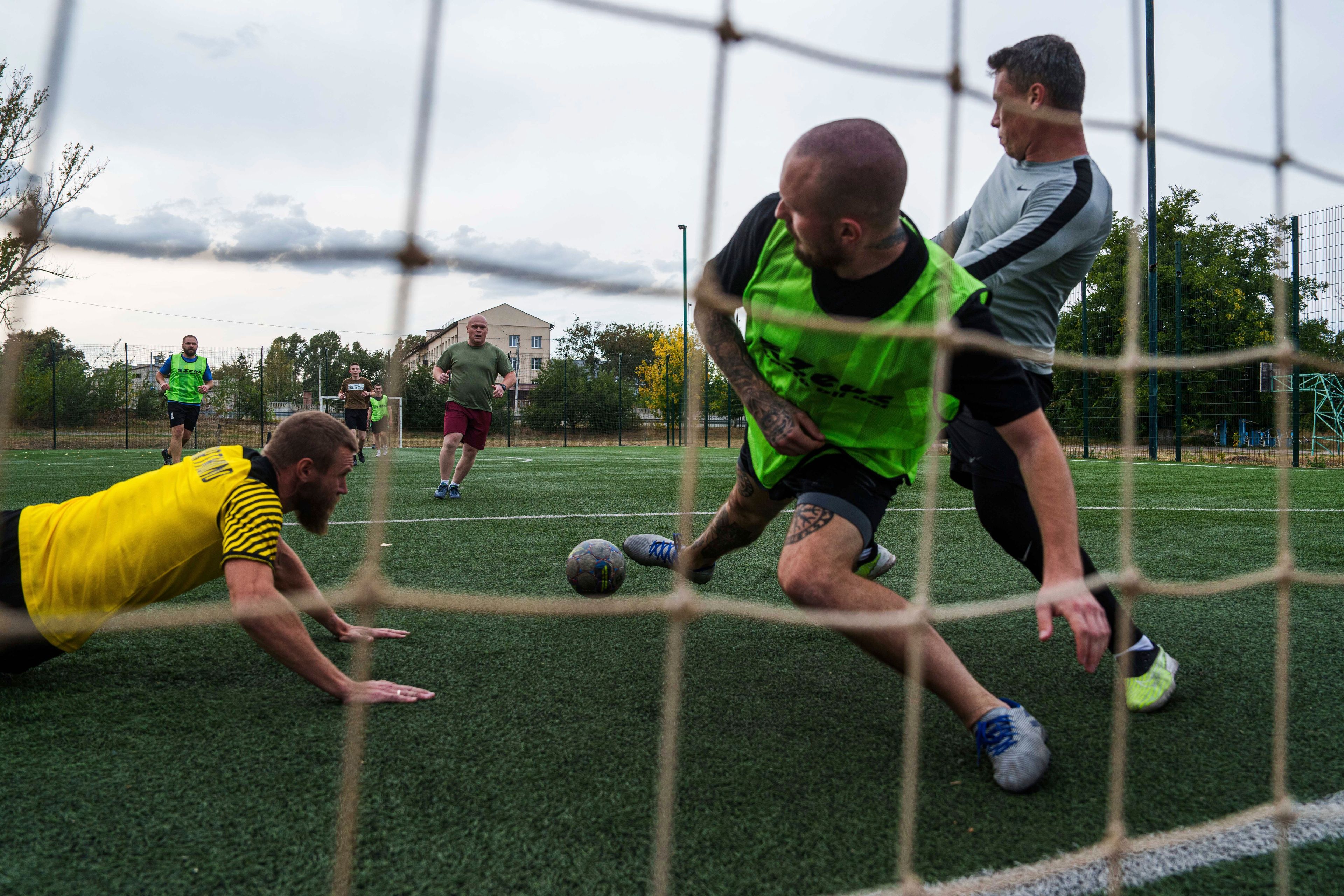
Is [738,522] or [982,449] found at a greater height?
[982,449]

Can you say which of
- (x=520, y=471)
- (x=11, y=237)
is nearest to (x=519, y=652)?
(x=11, y=237)

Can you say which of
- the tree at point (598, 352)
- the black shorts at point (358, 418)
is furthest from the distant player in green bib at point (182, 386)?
the tree at point (598, 352)

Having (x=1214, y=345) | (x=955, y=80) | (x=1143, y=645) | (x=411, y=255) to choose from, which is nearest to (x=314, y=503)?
(x=411, y=255)

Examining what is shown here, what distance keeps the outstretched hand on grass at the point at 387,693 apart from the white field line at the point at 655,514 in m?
2.89

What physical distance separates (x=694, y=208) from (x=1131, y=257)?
92cm

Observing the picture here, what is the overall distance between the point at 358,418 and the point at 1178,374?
1162 centimetres

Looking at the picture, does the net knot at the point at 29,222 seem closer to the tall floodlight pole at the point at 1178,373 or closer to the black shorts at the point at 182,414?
the black shorts at the point at 182,414

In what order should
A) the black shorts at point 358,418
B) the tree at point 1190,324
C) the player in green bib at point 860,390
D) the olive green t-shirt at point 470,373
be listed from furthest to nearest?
the black shorts at point 358,418, the tree at point 1190,324, the olive green t-shirt at point 470,373, the player in green bib at point 860,390

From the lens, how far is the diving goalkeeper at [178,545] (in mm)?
1712

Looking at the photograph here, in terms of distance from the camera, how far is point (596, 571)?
8.79 feet

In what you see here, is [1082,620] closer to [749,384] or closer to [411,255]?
[749,384]

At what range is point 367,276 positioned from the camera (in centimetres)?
137

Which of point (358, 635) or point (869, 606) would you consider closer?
point (869, 606)

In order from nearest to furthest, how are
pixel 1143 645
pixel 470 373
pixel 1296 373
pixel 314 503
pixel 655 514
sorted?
pixel 1143 645
pixel 314 503
pixel 655 514
pixel 470 373
pixel 1296 373
